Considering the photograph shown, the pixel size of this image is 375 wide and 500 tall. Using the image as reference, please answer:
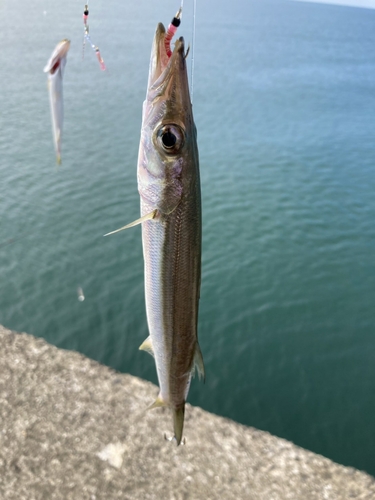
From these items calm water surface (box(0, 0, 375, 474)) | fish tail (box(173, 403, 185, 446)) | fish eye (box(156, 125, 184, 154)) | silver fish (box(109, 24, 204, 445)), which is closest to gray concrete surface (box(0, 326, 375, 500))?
fish tail (box(173, 403, 185, 446))

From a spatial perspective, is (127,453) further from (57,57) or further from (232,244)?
(232,244)

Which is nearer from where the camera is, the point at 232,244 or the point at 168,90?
the point at 168,90

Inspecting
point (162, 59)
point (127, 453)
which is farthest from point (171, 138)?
point (127, 453)

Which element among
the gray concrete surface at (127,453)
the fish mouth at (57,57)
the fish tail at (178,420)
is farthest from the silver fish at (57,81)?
the gray concrete surface at (127,453)

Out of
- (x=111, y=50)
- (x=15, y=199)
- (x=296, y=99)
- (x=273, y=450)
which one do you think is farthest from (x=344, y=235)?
(x=111, y=50)

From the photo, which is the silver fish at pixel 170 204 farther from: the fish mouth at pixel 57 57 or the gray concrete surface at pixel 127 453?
the gray concrete surface at pixel 127 453

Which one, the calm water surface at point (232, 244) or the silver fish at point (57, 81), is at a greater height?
the silver fish at point (57, 81)
